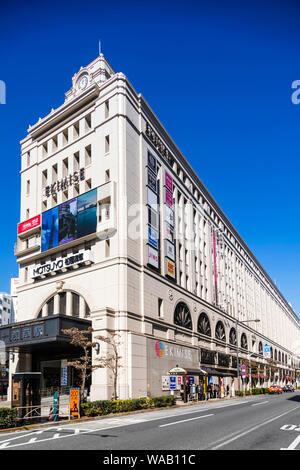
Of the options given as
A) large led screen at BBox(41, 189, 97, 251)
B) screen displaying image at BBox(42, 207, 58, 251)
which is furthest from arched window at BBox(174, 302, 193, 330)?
screen displaying image at BBox(42, 207, 58, 251)

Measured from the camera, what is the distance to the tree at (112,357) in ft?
109

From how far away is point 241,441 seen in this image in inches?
533

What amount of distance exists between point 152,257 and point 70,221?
8808 mm

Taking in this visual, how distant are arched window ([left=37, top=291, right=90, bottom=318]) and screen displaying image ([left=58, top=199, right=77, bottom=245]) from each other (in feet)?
17.3

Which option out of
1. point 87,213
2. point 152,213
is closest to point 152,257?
point 152,213

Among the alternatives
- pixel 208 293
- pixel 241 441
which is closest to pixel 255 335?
pixel 208 293

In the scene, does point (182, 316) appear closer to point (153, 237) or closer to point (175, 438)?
point (153, 237)

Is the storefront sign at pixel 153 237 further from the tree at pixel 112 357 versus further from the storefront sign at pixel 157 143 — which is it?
the storefront sign at pixel 157 143

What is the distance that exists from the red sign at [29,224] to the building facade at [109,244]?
0.37 ft

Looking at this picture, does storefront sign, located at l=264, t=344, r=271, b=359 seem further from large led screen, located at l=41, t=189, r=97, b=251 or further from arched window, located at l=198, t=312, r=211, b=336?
large led screen, located at l=41, t=189, r=97, b=251

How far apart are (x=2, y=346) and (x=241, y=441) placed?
28.6m

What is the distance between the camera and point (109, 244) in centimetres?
3925
